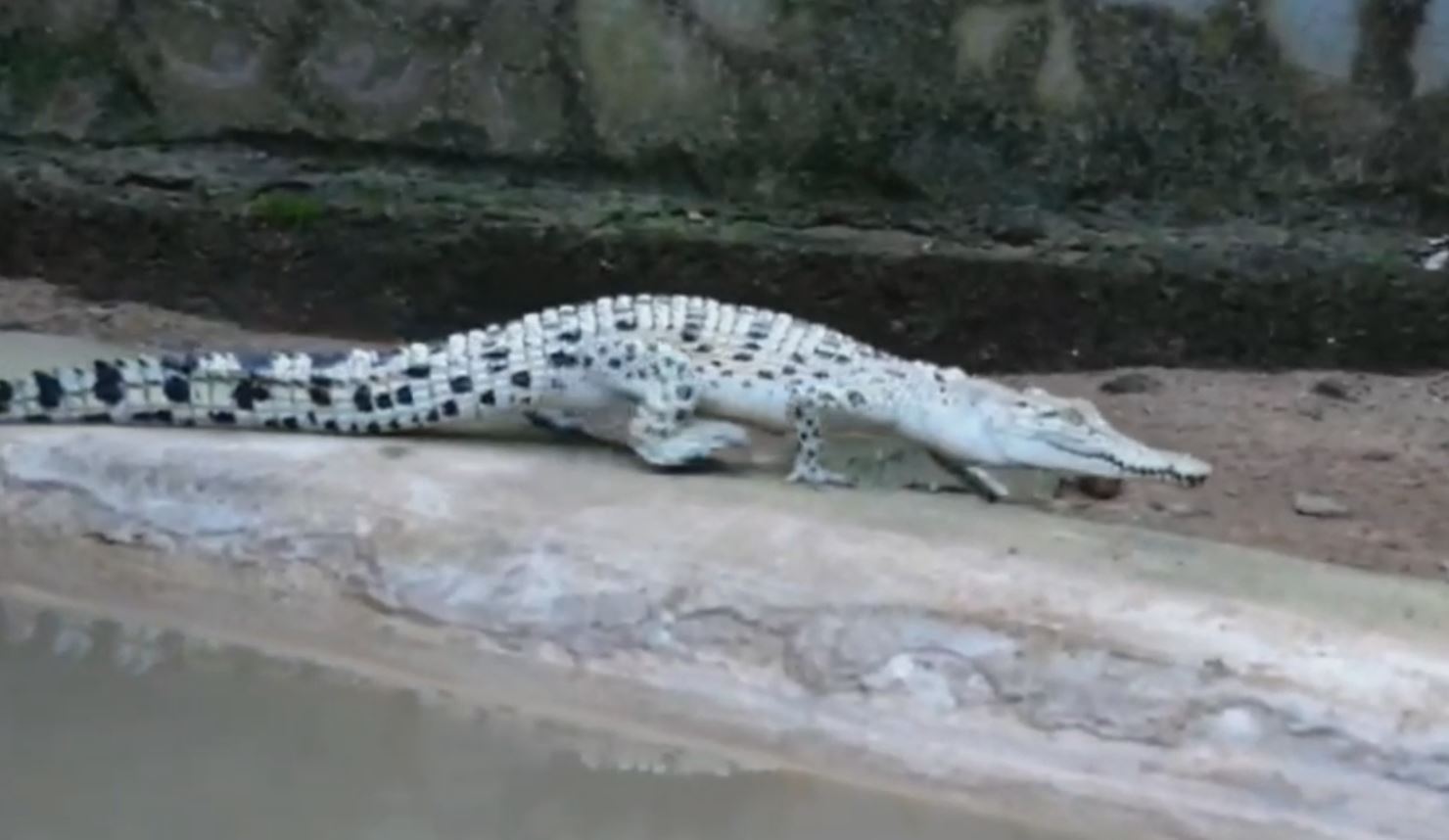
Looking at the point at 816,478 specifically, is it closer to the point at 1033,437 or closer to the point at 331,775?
the point at 1033,437

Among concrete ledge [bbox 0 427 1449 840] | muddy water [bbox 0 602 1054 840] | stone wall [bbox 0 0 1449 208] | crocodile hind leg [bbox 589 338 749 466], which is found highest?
stone wall [bbox 0 0 1449 208]

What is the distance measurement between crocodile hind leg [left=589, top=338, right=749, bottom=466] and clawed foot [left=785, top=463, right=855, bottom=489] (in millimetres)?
141

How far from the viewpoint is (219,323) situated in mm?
4570

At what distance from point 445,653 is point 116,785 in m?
0.59

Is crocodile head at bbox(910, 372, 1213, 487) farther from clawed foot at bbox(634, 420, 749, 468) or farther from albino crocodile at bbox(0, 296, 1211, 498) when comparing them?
clawed foot at bbox(634, 420, 749, 468)

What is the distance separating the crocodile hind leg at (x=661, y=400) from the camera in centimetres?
356

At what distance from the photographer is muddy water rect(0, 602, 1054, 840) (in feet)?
8.36

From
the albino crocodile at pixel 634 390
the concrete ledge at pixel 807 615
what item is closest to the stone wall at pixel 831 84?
the albino crocodile at pixel 634 390

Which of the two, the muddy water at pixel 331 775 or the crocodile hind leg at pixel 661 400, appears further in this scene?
the crocodile hind leg at pixel 661 400

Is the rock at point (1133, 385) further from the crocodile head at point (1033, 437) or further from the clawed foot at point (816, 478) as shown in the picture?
the clawed foot at point (816, 478)

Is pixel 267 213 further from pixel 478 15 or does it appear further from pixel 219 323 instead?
pixel 478 15

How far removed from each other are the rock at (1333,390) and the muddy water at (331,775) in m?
1.65

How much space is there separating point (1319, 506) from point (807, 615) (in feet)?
3.43

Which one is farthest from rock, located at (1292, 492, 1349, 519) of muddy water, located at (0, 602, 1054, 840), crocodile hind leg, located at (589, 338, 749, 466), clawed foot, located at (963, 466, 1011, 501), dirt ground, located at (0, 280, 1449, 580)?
muddy water, located at (0, 602, 1054, 840)
